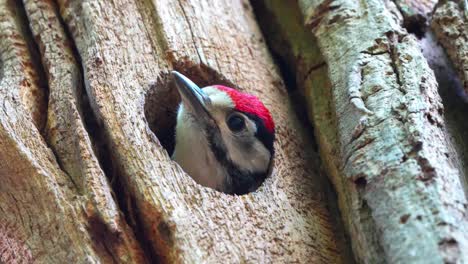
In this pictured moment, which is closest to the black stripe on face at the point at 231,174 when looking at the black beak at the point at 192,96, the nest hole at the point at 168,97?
the black beak at the point at 192,96

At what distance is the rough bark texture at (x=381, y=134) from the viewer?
2230mm

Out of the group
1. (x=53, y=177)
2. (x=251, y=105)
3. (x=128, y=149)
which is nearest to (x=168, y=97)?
(x=251, y=105)

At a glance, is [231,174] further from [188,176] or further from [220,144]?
[188,176]

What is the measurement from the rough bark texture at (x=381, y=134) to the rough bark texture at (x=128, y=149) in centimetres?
20

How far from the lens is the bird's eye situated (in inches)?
130

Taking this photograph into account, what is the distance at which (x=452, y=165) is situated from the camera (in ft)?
8.20

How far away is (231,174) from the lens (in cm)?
342

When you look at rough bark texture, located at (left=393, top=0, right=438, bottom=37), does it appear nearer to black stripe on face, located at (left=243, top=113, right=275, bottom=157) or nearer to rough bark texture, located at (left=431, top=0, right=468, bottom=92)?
rough bark texture, located at (left=431, top=0, right=468, bottom=92)

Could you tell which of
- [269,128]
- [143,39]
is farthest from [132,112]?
[269,128]

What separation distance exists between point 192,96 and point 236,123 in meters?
0.29

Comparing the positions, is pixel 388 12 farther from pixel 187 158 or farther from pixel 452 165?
pixel 187 158

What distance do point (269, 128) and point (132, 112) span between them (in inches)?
28.2

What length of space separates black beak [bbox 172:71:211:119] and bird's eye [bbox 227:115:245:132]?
115 mm

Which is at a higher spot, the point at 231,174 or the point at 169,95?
the point at 169,95
